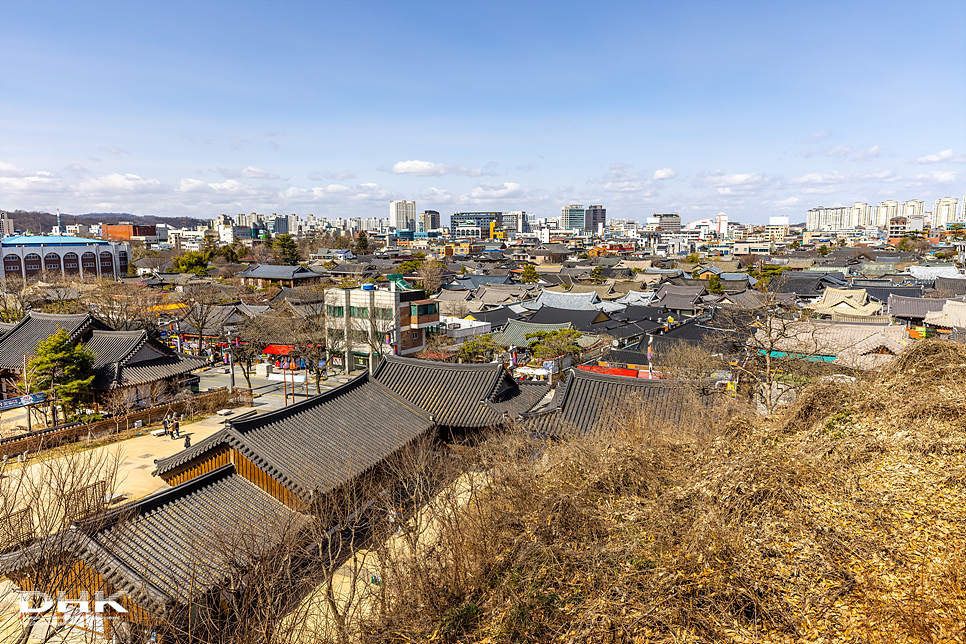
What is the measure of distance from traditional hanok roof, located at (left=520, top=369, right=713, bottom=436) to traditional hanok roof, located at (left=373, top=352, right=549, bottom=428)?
1.87 m

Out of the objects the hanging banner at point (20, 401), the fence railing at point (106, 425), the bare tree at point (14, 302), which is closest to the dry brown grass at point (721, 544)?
the fence railing at point (106, 425)

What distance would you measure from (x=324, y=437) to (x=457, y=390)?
6347 mm

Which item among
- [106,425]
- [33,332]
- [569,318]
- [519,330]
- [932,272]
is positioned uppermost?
[932,272]

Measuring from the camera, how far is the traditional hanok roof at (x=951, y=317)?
121 feet

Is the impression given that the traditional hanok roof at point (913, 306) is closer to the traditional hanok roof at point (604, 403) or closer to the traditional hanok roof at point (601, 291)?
the traditional hanok roof at point (601, 291)

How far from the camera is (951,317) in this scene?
1489 inches

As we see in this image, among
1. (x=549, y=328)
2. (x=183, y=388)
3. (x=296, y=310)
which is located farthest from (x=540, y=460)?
(x=296, y=310)

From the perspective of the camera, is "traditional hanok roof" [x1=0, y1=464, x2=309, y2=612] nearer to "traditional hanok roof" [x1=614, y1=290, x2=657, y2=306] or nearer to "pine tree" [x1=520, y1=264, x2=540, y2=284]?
"traditional hanok roof" [x1=614, y1=290, x2=657, y2=306]

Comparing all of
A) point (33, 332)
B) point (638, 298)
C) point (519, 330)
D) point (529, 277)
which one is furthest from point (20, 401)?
point (529, 277)

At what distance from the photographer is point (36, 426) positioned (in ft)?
82.5

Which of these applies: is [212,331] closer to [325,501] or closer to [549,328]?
[549,328]

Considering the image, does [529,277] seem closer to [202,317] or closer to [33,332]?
[202,317]

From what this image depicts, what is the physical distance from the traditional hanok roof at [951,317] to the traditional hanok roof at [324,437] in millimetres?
39777

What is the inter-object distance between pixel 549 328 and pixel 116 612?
33999 mm
